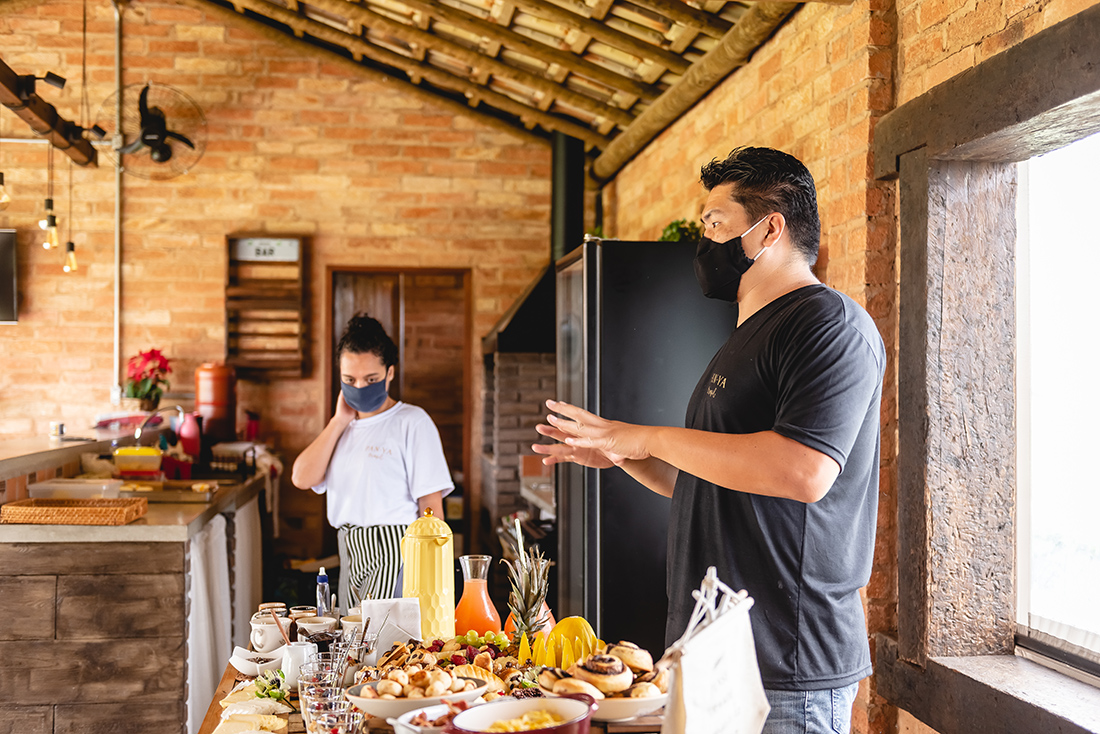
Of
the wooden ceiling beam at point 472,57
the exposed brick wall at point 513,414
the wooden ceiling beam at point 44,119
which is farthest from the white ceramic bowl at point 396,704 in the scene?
the exposed brick wall at point 513,414

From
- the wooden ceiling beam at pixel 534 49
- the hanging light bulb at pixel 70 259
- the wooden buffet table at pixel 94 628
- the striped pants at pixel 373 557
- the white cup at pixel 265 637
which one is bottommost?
the wooden buffet table at pixel 94 628

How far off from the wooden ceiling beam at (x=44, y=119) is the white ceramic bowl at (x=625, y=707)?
4.30m

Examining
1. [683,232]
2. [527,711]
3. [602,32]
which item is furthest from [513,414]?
[527,711]

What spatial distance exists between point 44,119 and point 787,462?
4866 mm

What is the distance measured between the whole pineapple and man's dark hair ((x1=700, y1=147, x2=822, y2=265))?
2.73 feet

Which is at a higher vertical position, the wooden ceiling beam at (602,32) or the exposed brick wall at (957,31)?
the wooden ceiling beam at (602,32)

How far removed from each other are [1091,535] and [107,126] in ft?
20.4

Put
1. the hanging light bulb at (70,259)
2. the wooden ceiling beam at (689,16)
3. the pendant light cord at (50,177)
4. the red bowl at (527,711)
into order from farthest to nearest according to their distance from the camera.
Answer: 1. the pendant light cord at (50,177)
2. the hanging light bulb at (70,259)
3. the wooden ceiling beam at (689,16)
4. the red bowl at (527,711)

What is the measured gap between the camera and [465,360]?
639 cm

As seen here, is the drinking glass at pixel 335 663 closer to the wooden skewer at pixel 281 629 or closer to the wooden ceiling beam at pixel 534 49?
the wooden skewer at pixel 281 629

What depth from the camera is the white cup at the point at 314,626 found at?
1.87 m

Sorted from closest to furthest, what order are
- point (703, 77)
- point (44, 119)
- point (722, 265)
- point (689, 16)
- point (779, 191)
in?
point (779, 191) < point (722, 265) < point (689, 16) < point (703, 77) < point (44, 119)

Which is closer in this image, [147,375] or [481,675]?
[481,675]

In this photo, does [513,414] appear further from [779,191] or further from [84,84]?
[779,191]
